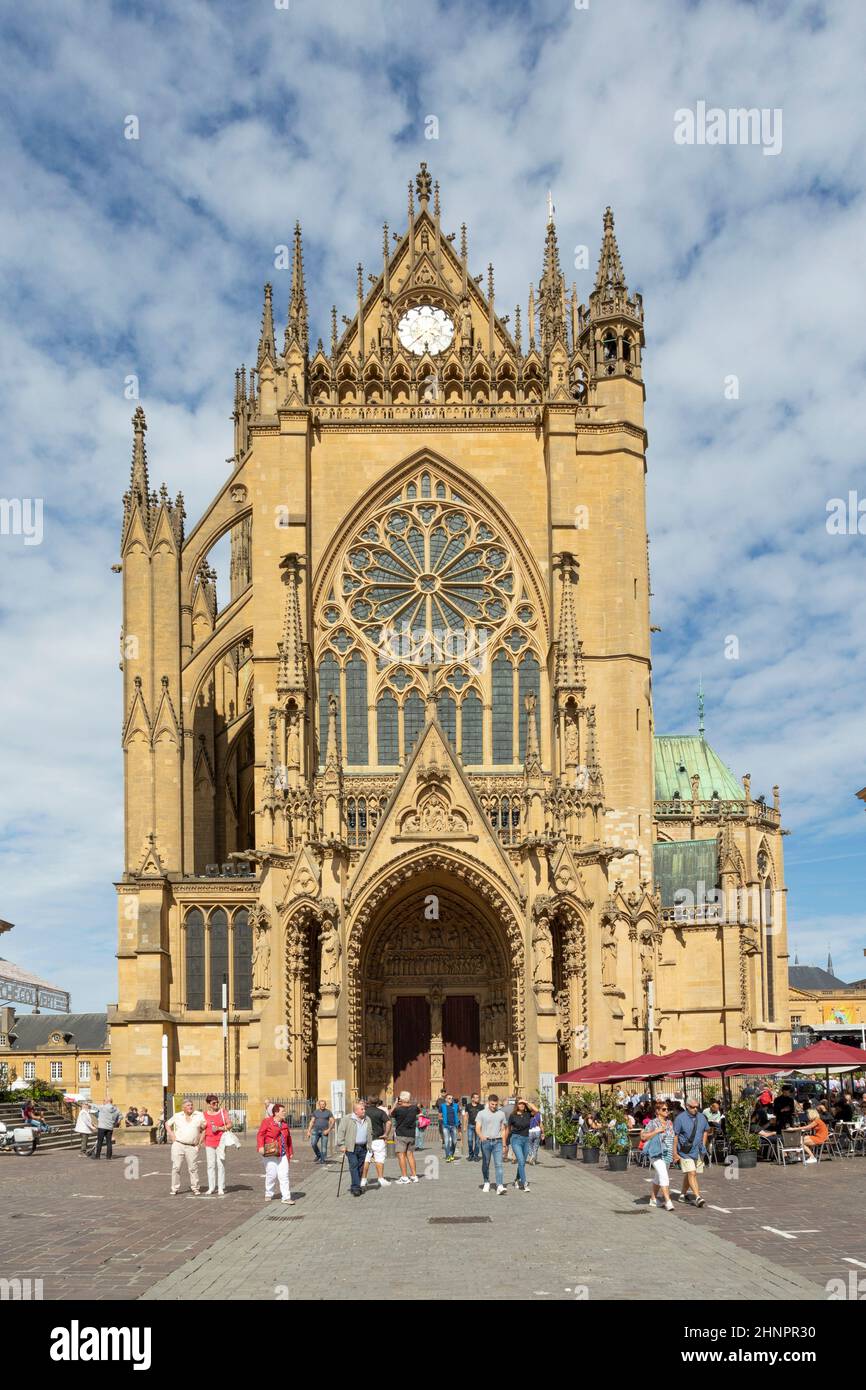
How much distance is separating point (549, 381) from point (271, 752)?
49.4ft

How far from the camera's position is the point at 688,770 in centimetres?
7619

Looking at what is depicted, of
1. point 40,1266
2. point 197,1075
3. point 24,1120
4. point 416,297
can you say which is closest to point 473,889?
point 197,1075

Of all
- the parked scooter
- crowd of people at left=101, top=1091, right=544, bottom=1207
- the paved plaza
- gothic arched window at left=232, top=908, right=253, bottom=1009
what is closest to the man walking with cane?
crowd of people at left=101, top=1091, right=544, bottom=1207

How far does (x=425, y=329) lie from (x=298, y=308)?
4.80 meters

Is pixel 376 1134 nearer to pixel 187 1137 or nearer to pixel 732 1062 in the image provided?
pixel 187 1137

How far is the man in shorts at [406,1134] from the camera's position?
27.8m

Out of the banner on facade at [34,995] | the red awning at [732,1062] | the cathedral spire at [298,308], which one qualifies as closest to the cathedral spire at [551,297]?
the cathedral spire at [298,308]

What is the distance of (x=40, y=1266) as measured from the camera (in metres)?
15.5

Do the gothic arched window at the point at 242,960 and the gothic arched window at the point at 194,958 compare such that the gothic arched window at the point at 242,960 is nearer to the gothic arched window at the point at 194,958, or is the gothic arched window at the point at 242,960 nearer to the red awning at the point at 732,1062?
the gothic arched window at the point at 194,958

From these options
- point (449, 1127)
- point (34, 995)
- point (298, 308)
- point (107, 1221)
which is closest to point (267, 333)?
point (298, 308)

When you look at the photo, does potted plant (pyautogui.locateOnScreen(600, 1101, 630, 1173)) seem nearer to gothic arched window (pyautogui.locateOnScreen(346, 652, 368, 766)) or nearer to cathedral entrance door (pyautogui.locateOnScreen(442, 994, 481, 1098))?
cathedral entrance door (pyautogui.locateOnScreen(442, 994, 481, 1098))

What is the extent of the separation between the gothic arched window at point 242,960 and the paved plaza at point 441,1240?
1954 centimetres

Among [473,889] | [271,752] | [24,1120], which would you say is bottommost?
[24,1120]
